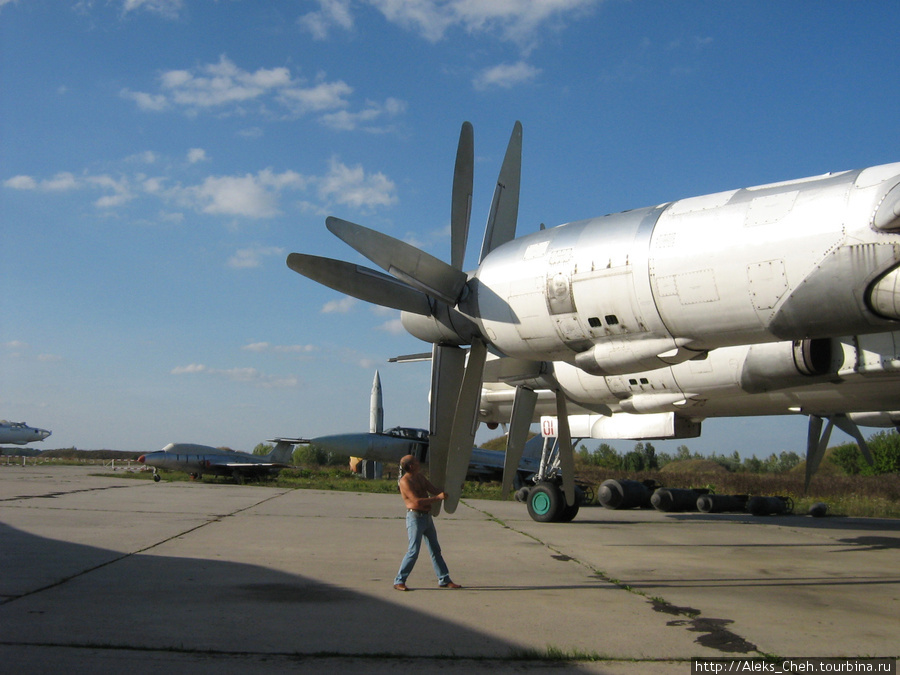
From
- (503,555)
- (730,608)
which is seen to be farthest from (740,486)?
(730,608)

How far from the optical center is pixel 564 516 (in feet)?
40.0

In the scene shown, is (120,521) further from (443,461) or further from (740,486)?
(740,486)

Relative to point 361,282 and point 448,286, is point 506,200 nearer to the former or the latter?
point 448,286

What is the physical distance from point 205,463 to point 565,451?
22192 millimetres

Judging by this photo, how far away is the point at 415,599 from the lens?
17.1 ft

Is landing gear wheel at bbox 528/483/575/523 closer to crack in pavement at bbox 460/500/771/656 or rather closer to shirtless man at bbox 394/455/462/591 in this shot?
crack in pavement at bbox 460/500/771/656

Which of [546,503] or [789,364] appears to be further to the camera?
[546,503]

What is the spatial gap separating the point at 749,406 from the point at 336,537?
772cm

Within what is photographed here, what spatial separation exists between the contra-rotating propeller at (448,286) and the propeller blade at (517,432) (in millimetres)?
1769

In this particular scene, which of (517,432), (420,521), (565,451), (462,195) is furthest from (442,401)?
(565,451)

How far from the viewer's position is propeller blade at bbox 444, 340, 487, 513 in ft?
23.3

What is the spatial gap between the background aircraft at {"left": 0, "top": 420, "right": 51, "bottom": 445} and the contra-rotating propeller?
5563 centimetres

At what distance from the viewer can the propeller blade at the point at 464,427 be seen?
23.3ft

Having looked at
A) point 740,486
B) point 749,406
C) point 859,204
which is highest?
point 859,204
